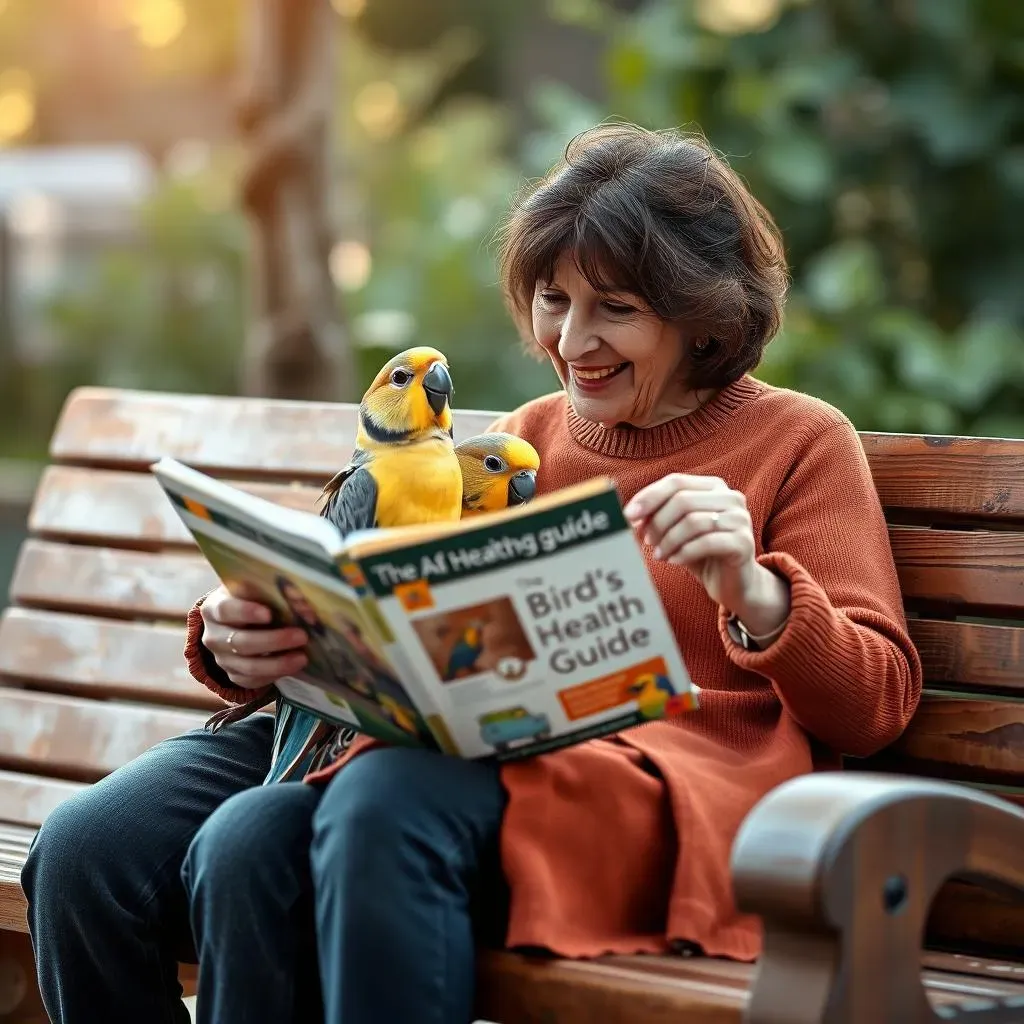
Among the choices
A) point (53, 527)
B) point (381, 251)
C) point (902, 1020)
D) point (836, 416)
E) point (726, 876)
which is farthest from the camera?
point (381, 251)

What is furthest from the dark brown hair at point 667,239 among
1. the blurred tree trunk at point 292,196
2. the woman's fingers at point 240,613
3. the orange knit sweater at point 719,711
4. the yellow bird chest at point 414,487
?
the blurred tree trunk at point 292,196

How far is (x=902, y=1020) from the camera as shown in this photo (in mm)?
1473

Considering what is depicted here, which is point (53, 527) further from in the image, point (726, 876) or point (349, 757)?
point (726, 876)

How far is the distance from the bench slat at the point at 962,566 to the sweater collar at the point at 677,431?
0.97 feet

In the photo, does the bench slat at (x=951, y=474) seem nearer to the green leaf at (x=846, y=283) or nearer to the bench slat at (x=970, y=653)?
the bench slat at (x=970, y=653)

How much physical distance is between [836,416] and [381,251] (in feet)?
14.8

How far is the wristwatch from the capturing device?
1.71m

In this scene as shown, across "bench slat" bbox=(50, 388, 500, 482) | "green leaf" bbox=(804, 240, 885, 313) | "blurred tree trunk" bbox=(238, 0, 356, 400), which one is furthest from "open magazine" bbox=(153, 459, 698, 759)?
"green leaf" bbox=(804, 240, 885, 313)

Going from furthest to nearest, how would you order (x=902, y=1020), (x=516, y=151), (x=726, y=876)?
(x=516, y=151) < (x=726, y=876) < (x=902, y=1020)

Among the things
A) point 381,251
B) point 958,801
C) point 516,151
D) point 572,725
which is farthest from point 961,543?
point 516,151

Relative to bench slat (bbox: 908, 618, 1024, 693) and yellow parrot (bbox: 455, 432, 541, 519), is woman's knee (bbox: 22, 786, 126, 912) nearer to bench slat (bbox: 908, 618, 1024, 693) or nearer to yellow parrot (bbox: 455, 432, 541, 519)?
yellow parrot (bbox: 455, 432, 541, 519)

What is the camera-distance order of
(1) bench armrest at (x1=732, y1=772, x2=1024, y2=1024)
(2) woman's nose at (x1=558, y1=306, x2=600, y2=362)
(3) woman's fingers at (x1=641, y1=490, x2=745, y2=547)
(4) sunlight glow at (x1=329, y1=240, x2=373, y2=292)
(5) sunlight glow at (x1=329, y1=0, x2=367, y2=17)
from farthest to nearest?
(4) sunlight glow at (x1=329, y1=240, x2=373, y2=292) < (5) sunlight glow at (x1=329, y1=0, x2=367, y2=17) < (2) woman's nose at (x1=558, y1=306, x2=600, y2=362) < (3) woman's fingers at (x1=641, y1=490, x2=745, y2=547) < (1) bench armrest at (x1=732, y1=772, x2=1024, y2=1024)

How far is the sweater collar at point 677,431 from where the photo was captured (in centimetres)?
201

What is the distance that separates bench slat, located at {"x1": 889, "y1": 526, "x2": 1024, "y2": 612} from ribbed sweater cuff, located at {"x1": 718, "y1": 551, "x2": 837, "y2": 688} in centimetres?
40
